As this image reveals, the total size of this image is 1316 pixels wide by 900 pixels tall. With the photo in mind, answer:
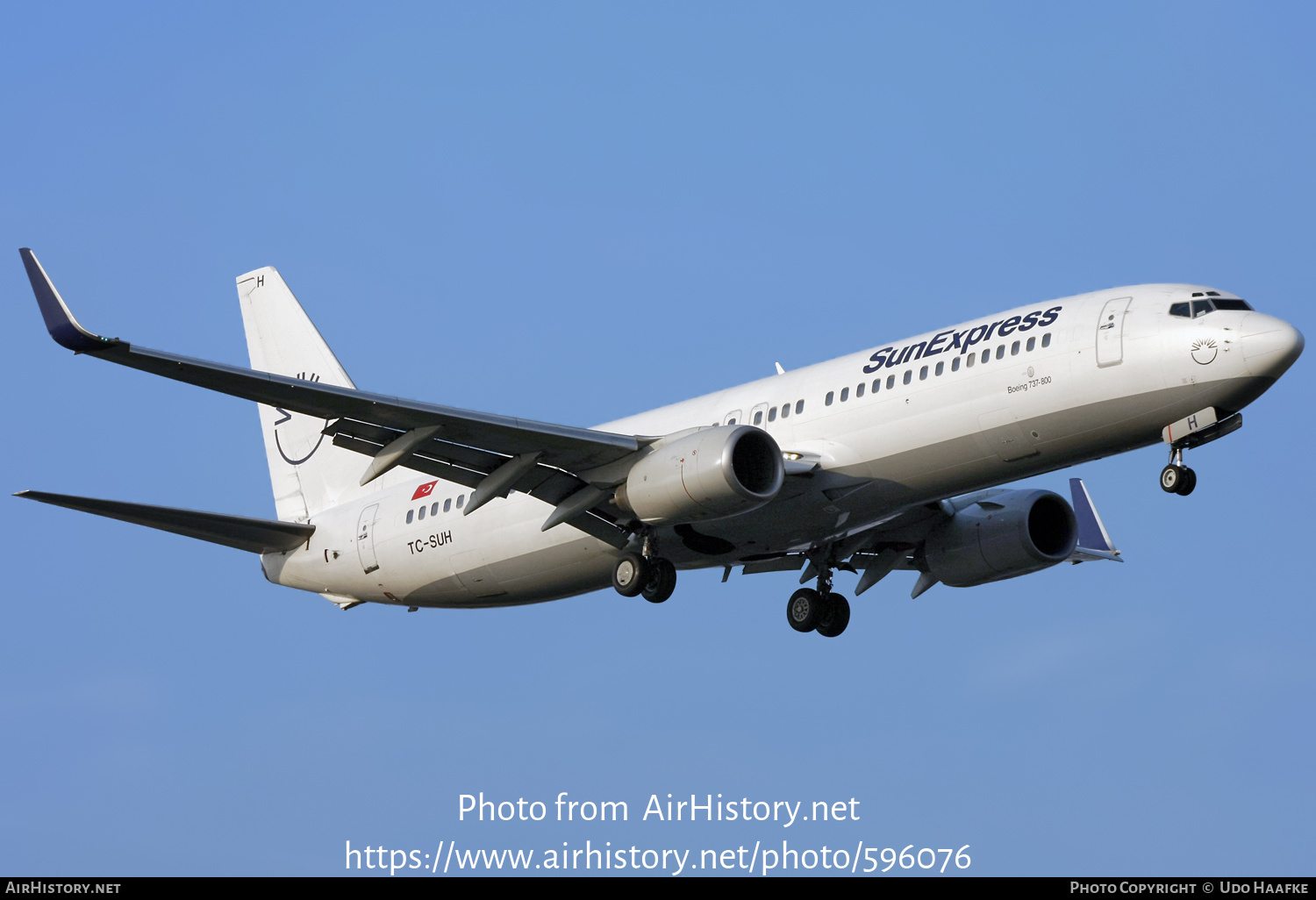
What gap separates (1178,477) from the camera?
99.9 feet

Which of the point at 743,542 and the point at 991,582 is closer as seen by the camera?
the point at 743,542

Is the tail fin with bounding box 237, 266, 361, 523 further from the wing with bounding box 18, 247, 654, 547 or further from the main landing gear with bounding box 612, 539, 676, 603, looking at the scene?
the main landing gear with bounding box 612, 539, 676, 603

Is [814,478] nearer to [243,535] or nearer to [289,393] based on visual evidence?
[289,393]

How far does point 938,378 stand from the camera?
31.5 meters

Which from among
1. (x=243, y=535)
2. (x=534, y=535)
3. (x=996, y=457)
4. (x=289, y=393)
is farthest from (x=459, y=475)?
(x=996, y=457)

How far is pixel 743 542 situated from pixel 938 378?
5.80 m

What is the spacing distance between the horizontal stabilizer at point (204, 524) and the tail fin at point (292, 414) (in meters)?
1.98

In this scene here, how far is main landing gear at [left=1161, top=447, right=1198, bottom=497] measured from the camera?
3045 cm

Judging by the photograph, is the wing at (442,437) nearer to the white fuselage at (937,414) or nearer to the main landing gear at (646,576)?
the main landing gear at (646,576)

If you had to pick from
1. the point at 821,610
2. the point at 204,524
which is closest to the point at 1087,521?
the point at 821,610

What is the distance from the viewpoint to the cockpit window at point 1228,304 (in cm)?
3030

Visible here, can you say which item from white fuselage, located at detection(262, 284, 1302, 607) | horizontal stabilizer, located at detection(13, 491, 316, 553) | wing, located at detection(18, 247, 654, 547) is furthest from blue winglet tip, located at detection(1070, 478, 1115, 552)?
horizontal stabilizer, located at detection(13, 491, 316, 553)

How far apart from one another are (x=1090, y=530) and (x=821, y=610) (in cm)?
768

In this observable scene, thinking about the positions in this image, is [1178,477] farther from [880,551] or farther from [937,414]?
[880,551]
